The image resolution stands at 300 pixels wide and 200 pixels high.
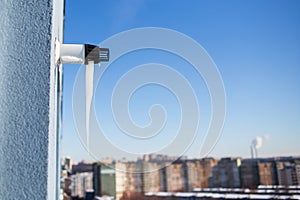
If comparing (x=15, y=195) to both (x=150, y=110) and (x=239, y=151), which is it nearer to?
(x=150, y=110)

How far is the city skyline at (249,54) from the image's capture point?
→ 135 inches

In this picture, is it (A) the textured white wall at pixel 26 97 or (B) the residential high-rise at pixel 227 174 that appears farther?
(B) the residential high-rise at pixel 227 174

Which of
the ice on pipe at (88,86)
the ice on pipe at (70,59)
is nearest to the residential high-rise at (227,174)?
the ice on pipe at (88,86)

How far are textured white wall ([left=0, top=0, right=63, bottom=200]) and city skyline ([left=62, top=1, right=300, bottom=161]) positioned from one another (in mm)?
2778

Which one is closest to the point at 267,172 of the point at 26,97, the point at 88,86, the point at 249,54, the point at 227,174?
the point at 227,174

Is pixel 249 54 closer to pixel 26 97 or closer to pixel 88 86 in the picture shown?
pixel 88 86

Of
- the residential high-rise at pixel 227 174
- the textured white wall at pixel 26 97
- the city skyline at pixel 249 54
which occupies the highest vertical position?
the city skyline at pixel 249 54

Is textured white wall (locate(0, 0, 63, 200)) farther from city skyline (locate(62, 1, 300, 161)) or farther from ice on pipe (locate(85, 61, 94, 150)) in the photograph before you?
city skyline (locate(62, 1, 300, 161))

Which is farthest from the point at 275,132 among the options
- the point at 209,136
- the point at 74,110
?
the point at 74,110

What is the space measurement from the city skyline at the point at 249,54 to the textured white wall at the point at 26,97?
2778 millimetres

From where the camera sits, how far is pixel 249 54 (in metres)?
4.16

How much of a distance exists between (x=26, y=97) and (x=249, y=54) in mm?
4184

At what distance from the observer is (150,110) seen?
0.79 metres

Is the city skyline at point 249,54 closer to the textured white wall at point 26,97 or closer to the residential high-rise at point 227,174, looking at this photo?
the residential high-rise at point 227,174
